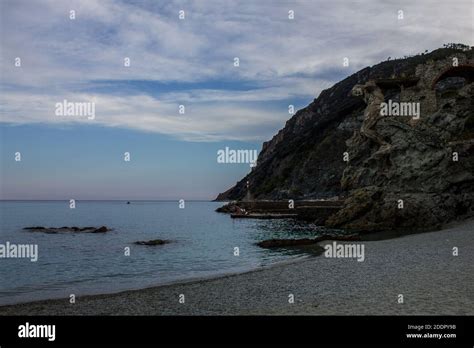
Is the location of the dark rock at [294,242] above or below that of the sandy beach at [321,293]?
below

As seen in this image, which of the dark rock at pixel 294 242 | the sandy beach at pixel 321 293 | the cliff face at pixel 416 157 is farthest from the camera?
the cliff face at pixel 416 157

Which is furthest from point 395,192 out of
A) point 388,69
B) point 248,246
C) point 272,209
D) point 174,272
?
point 388,69

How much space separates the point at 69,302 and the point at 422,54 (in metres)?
212

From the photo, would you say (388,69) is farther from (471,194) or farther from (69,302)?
(69,302)

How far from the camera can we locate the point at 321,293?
56.1ft

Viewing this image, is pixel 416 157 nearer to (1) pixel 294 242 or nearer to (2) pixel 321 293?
(1) pixel 294 242

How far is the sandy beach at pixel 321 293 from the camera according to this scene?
1404cm
